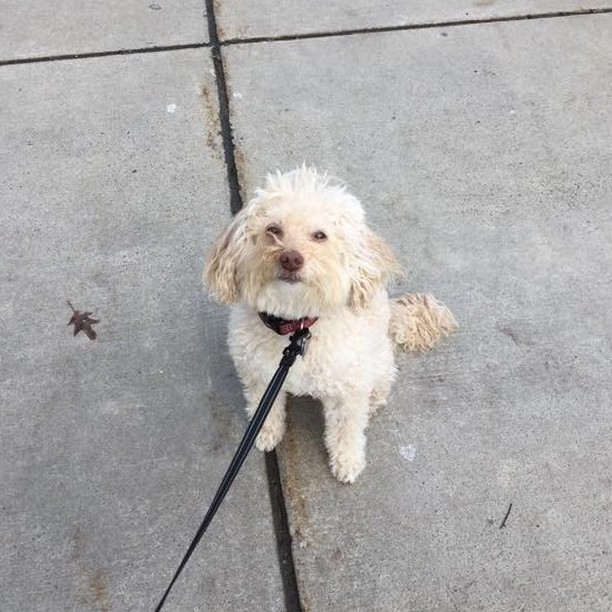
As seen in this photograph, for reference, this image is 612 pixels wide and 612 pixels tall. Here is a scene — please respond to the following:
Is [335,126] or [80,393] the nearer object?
[80,393]

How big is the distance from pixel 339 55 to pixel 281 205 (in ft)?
9.15

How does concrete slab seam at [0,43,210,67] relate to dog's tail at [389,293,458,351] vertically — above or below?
above

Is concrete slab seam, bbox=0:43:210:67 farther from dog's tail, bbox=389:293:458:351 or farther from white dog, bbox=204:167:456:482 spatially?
white dog, bbox=204:167:456:482

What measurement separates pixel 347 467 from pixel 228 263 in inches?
40.4

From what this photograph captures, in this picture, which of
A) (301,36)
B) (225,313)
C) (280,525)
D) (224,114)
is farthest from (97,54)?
(280,525)

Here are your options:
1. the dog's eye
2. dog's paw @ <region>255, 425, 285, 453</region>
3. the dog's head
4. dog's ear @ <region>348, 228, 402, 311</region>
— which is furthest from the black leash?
dog's paw @ <region>255, 425, 285, 453</region>

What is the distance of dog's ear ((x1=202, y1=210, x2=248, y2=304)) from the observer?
2.24 meters

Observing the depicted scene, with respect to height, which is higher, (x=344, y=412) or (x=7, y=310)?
(x=7, y=310)

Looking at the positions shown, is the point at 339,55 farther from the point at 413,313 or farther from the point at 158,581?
the point at 158,581

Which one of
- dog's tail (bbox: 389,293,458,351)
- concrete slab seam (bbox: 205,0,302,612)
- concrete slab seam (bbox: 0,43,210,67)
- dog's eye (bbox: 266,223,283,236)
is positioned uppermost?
concrete slab seam (bbox: 0,43,210,67)

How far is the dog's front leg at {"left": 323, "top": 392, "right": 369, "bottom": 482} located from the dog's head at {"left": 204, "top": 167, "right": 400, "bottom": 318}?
1.81 feet

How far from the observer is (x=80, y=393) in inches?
118

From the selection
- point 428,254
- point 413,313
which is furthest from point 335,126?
point 413,313

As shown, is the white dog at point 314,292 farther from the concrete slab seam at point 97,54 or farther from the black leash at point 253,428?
the concrete slab seam at point 97,54
